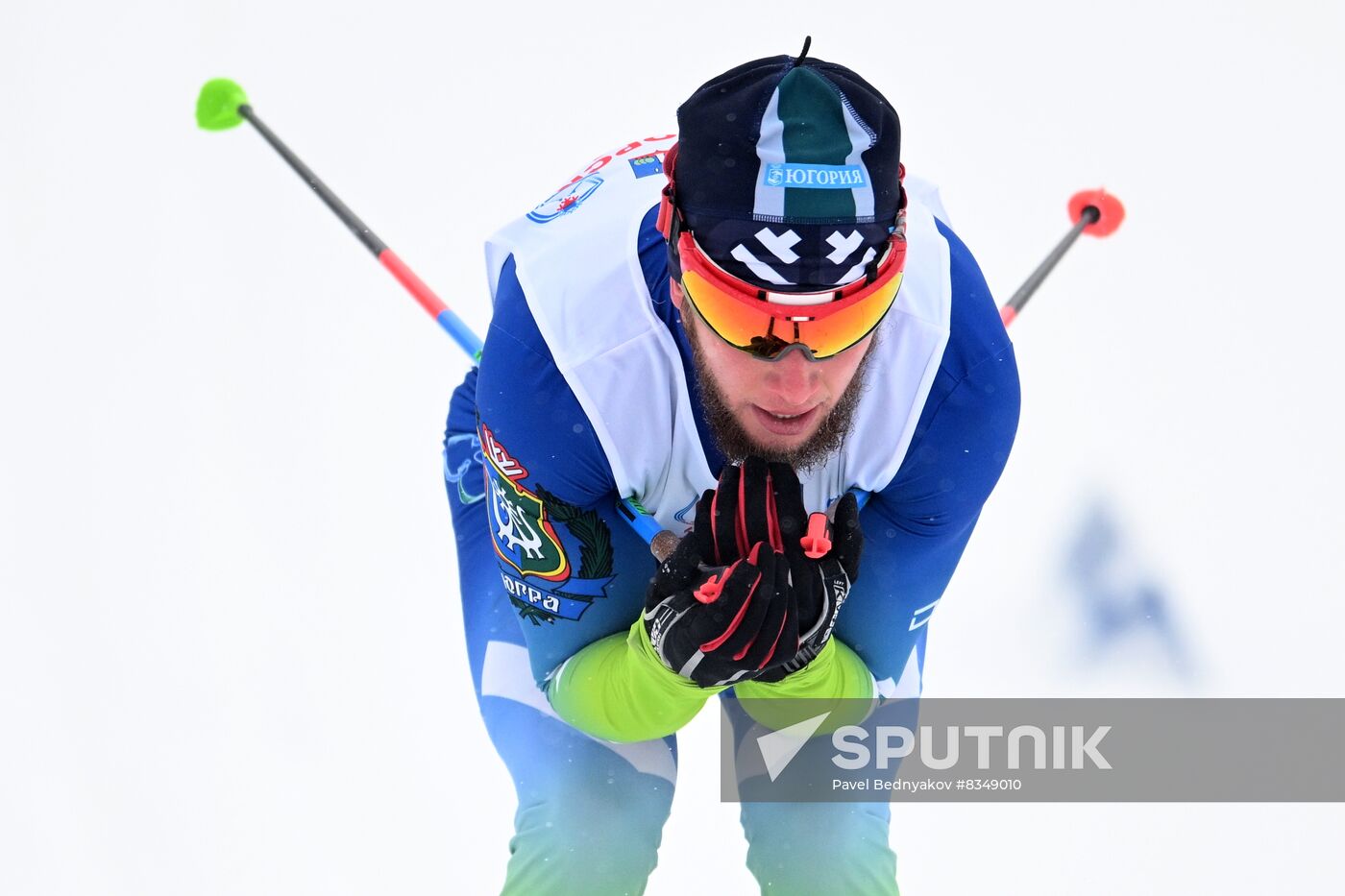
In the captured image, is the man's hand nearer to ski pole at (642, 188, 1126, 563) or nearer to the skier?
the skier

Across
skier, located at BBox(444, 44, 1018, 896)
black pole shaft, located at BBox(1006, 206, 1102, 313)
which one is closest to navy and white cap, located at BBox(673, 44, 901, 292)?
skier, located at BBox(444, 44, 1018, 896)

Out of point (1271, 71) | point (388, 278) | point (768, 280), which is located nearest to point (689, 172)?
point (768, 280)

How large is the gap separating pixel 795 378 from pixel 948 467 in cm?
39

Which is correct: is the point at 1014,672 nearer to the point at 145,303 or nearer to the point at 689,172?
the point at 689,172

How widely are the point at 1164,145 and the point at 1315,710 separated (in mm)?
2201

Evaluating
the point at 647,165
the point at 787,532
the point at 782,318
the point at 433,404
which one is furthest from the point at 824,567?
the point at 433,404

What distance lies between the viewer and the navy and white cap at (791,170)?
198 centimetres

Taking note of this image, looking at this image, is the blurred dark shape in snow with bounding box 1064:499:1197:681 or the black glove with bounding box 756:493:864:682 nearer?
the black glove with bounding box 756:493:864:682

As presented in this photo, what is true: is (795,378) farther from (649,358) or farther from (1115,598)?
(1115,598)

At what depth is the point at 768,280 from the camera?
2025 mm

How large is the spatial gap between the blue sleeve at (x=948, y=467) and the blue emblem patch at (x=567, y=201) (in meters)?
0.63

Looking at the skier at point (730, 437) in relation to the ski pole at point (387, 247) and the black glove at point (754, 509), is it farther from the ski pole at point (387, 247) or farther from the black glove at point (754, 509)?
the ski pole at point (387, 247)

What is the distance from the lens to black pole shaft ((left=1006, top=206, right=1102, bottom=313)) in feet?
11.8

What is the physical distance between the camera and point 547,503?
7.78 ft
